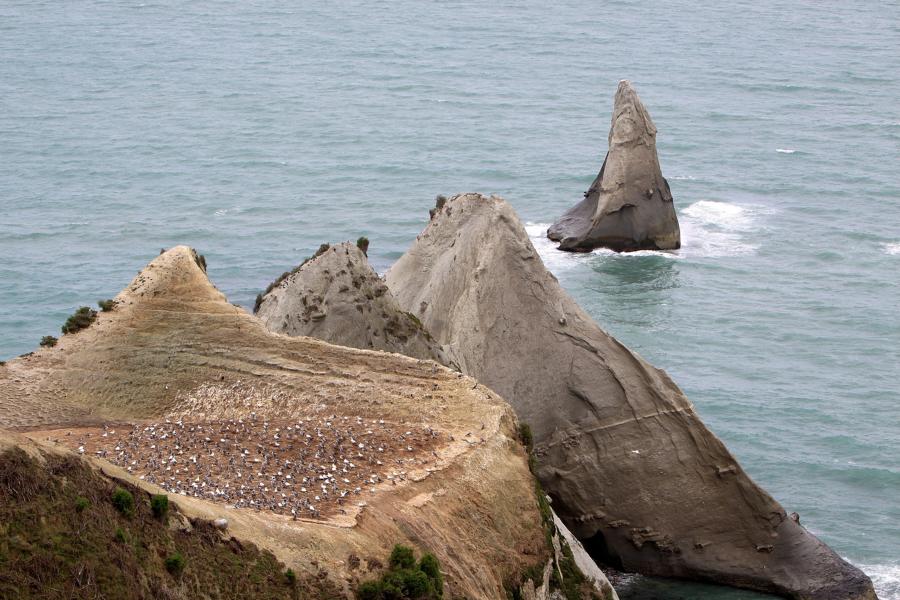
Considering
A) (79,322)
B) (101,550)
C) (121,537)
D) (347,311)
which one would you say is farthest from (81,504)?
(347,311)

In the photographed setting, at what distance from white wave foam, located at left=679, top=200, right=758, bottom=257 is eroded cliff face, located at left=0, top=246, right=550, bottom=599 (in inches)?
2004

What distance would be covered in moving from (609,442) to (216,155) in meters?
73.1

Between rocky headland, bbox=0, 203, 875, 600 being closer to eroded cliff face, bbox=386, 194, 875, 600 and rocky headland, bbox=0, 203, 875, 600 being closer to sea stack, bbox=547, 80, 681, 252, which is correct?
eroded cliff face, bbox=386, 194, 875, 600

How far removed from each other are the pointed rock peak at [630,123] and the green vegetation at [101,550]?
59821mm

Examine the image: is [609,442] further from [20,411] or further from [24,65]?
[24,65]

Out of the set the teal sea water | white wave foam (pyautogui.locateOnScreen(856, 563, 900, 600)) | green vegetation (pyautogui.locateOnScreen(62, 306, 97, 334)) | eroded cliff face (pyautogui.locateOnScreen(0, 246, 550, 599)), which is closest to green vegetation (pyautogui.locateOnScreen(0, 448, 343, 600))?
eroded cliff face (pyautogui.locateOnScreen(0, 246, 550, 599))

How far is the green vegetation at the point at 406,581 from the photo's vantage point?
88.2ft

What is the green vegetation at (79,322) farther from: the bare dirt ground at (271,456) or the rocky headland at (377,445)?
the bare dirt ground at (271,456)

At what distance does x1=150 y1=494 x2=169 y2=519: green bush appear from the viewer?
2488cm

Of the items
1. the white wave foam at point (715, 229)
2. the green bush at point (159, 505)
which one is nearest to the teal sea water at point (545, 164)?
the white wave foam at point (715, 229)

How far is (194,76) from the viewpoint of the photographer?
452 feet

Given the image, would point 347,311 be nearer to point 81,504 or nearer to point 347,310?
point 347,310

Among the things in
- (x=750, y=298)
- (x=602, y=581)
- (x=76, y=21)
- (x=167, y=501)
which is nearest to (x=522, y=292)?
(x=602, y=581)

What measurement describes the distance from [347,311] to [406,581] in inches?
657
